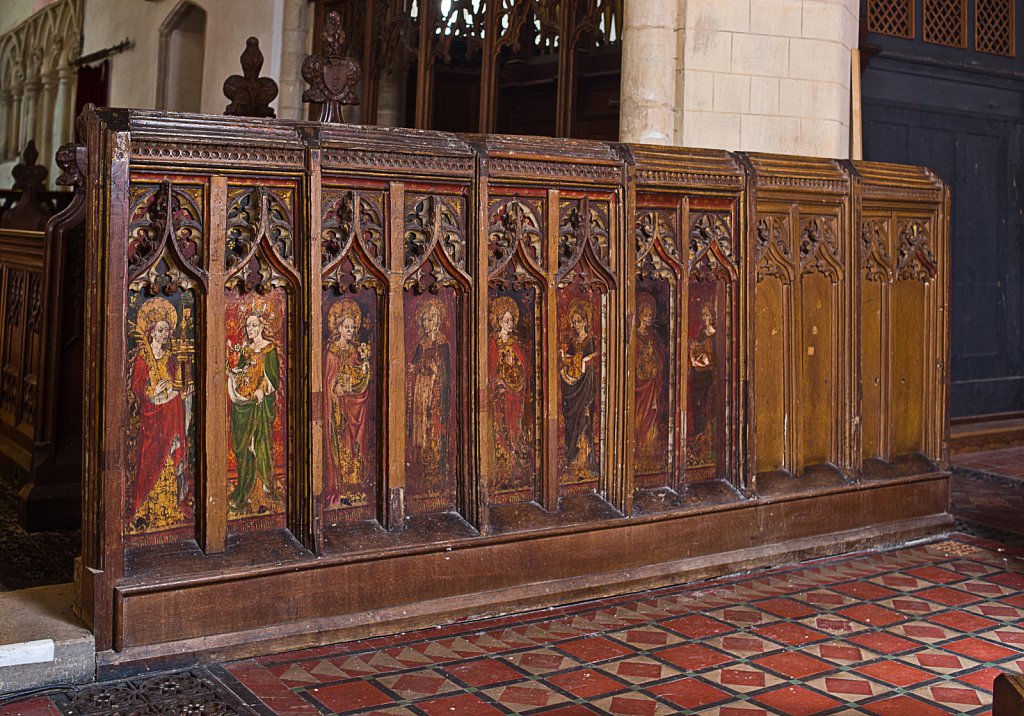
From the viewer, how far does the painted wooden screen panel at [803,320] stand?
403 centimetres

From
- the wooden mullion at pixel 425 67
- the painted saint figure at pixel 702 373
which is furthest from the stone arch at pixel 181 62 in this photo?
the painted saint figure at pixel 702 373

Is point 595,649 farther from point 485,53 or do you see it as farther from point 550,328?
point 485,53

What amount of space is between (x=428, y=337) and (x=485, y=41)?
4332 mm

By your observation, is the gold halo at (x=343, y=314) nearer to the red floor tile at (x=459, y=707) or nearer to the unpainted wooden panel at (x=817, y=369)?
the red floor tile at (x=459, y=707)

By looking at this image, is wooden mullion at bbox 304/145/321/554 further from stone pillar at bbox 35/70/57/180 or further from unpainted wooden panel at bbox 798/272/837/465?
stone pillar at bbox 35/70/57/180

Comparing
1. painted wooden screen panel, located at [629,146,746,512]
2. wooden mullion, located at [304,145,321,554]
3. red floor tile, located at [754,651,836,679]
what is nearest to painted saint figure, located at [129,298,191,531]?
wooden mullion, located at [304,145,321,554]

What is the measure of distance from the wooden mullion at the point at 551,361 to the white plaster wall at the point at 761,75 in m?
2.77

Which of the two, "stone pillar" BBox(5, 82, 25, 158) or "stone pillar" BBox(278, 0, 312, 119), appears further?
"stone pillar" BBox(5, 82, 25, 158)

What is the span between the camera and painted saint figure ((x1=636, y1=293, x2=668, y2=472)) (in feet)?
12.4

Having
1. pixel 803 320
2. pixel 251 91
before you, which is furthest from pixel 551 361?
pixel 251 91

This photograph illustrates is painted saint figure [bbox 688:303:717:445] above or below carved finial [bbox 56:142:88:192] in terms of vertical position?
below

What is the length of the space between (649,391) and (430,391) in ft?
2.65

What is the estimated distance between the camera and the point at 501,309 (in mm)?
3473

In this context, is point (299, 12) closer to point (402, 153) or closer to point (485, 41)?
point (485, 41)
